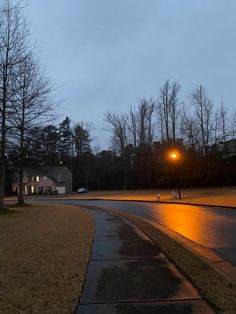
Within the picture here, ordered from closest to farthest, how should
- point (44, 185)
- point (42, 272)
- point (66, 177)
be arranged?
point (42, 272), point (44, 185), point (66, 177)

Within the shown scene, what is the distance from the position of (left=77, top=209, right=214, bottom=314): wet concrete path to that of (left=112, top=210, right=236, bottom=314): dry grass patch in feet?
0.45

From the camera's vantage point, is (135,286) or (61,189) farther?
(61,189)

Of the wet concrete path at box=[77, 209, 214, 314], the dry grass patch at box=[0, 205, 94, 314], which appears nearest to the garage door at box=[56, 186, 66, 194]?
the dry grass patch at box=[0, 205, 94, 314]

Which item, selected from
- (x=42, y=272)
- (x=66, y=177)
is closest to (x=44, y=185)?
(x=66, y=177)

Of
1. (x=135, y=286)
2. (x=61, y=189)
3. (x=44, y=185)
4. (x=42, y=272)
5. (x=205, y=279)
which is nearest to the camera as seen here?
(x=135, y=286)

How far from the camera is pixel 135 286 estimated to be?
7164mm

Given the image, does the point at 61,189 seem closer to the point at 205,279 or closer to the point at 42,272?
the point at 42,272

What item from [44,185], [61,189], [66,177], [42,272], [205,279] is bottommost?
[205,279]

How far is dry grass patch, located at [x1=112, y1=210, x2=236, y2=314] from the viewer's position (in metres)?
6.02

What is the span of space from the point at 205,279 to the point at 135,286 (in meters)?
1.23

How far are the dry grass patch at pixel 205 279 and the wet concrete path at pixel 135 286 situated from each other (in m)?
0.14

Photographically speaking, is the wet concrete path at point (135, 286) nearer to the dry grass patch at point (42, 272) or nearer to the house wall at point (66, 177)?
the dry grass patch at point (42, 272)

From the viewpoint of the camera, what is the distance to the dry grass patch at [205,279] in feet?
19.8

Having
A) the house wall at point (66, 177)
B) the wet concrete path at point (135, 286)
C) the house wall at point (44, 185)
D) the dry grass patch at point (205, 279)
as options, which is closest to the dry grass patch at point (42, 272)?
the wet concrete path at point (135, 286)
